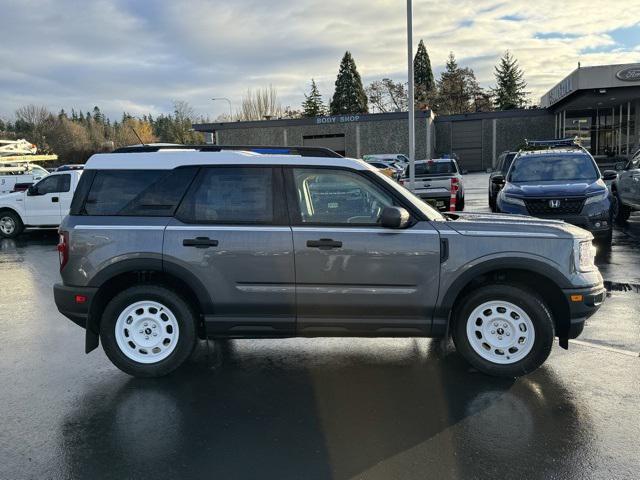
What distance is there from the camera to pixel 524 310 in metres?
4.62

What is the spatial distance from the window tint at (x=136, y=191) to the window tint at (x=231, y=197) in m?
0.13

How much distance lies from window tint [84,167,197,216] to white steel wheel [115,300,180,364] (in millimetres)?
→ 838

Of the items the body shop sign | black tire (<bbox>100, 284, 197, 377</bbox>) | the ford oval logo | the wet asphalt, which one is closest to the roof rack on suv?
the wet asphalt

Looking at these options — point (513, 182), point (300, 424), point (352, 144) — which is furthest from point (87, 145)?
point (300, 424)

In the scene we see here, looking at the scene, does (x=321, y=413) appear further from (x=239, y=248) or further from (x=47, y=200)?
(x=47, y=200)

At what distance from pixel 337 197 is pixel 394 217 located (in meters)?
0.57

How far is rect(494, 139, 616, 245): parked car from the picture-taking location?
1004 centimetres

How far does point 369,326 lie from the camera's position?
Answer: 15.3ft

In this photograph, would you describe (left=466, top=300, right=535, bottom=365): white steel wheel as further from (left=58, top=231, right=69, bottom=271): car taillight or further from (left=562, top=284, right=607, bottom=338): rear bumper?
(left=58, top=231, right=69, bottom=271): car taillight

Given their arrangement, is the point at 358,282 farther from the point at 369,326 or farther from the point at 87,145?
the point at 87,145

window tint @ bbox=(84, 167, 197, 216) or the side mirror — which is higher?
window tint @ bbox=(84, 167, 197, 216)

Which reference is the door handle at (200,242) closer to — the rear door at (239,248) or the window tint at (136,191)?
the rear door at (239,248)

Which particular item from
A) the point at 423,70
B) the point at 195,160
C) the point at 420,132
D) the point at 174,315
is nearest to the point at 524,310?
the point at 174,315

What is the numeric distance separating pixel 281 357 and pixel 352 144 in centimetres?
4801
